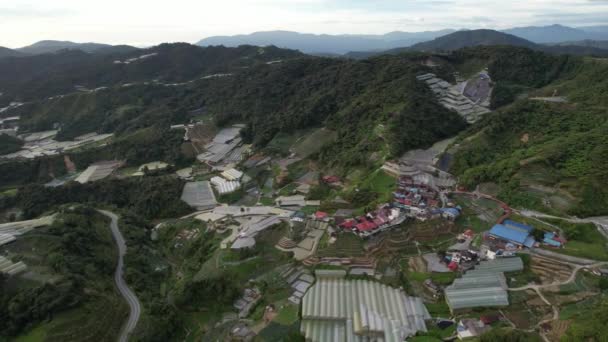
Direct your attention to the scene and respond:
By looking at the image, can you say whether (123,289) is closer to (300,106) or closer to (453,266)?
(453,266)

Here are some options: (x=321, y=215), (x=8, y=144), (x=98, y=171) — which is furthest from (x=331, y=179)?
(x=8, y=144)

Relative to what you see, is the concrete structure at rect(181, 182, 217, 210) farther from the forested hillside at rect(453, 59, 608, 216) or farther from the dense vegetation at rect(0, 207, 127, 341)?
the forested hillside at rect(453, 59, 608, 216)

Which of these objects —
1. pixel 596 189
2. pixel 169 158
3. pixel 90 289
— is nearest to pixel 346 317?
pixel 90 289

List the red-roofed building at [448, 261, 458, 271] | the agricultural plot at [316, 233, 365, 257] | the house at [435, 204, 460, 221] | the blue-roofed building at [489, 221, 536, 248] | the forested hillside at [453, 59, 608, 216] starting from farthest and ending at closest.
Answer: the house at [435, 204, 460, 221] → the forested hillside at [453, 59, 608, 216] → the agricultural plot at [316, 233, 365, 257] → the blue-roofed building at [489, 221, 536, 248] → the red-roofed building at [448, 261, 458, 271]

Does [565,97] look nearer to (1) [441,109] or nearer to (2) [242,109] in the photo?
(1) [441,109]

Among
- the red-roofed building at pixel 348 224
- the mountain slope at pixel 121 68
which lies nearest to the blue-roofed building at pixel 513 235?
the red-roofed building at pixel 348 224

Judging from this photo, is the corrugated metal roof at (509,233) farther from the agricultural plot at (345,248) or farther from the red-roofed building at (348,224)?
the red-roofed building at (348,224)

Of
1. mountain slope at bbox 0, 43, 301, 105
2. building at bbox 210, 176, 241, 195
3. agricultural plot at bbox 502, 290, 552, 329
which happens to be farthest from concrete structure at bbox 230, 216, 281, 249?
mountain slope at bbox 0, 43, 301, 105
